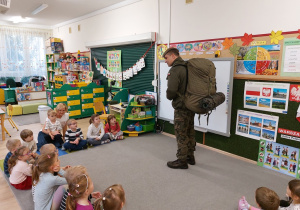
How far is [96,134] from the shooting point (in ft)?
13.5

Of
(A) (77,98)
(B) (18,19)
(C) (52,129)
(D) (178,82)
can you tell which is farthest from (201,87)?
(B) (18,19)

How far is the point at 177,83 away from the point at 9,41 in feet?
26.2

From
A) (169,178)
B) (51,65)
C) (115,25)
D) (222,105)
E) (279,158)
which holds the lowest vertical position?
(169,178)

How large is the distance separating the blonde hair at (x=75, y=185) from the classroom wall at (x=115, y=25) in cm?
360

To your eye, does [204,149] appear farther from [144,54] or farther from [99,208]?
[99,208]

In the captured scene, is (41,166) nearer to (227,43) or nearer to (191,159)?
(191,159)

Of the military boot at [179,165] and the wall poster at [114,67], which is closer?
the military boot at [179,165]

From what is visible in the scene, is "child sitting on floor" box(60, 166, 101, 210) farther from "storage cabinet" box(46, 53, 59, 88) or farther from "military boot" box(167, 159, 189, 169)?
"storage cabinet" box(46, 53, 59, 88)

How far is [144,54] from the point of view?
4859 mm

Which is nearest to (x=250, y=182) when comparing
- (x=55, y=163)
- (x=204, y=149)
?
(x=204, y=149)

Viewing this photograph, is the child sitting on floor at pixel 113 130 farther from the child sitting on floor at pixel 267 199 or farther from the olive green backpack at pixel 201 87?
the child sitting on floor at pixel 267 199

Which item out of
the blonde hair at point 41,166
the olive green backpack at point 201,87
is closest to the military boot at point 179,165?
the olive green backpack at point 201,87

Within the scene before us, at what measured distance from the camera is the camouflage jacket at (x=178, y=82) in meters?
2.93

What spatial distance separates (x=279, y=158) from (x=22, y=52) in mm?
9057
